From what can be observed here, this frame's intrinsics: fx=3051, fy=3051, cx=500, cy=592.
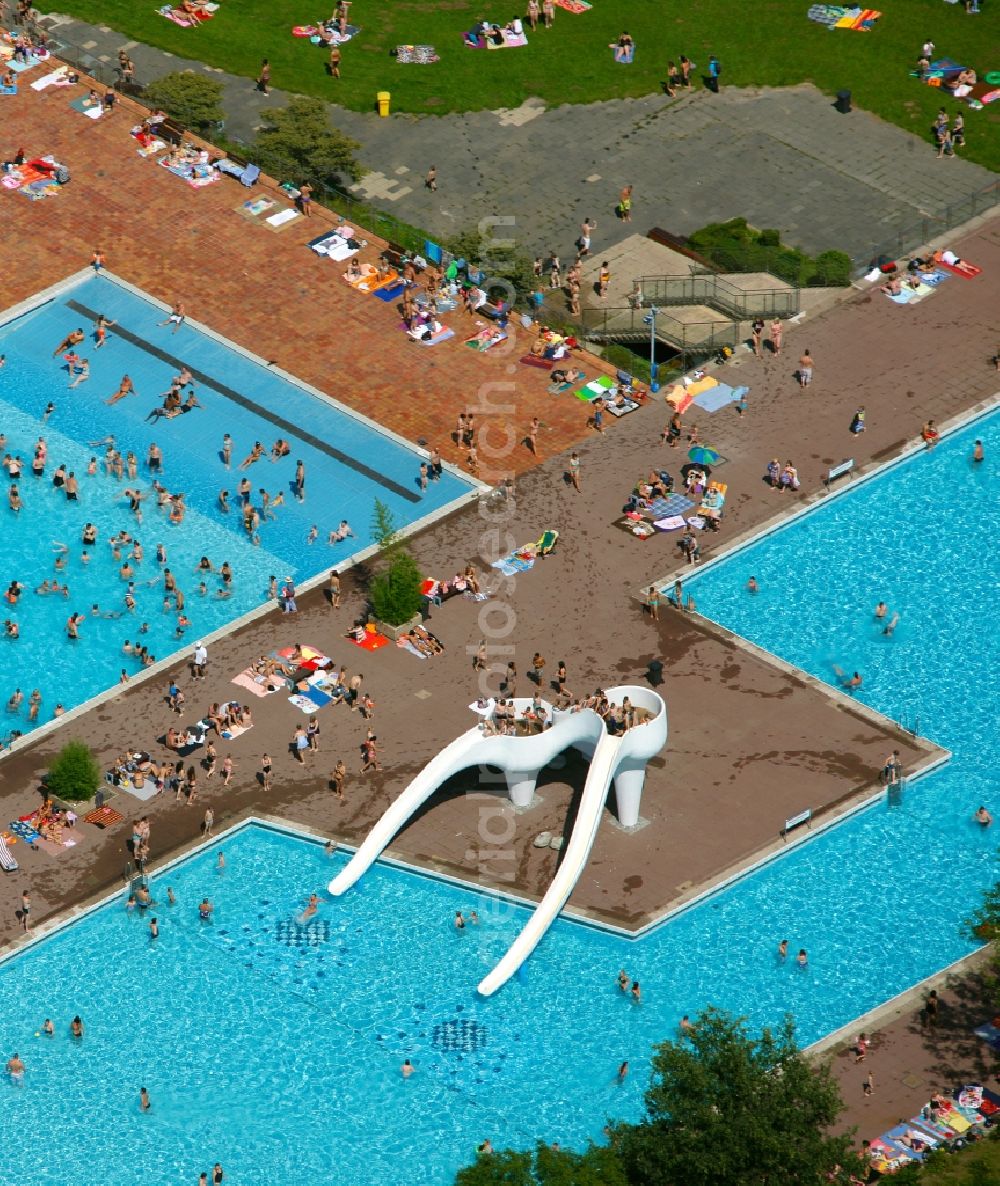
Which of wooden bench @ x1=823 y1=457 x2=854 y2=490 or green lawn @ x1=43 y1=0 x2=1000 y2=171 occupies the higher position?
green lawn @ x1=43 y1=0 x2=1000 y2=171

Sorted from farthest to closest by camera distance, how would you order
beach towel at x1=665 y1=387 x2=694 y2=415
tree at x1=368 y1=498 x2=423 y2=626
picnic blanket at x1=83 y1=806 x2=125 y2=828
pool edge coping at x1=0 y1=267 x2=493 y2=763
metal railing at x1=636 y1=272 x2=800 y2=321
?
metal railing at x1=636 y1=272 x2=800 y2=321
beach towel at x1=665 y1=387 x2=694 y2=415
tree at x1=368 y1=498 x2=423 y2=626
pool edge coping at x1=0 y1=267 x2=493 y2=763
picnic blanket at x1=83 y1=806 x2=125 y2=828

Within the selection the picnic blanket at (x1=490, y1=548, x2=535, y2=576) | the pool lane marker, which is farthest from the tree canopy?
the pool lane marker

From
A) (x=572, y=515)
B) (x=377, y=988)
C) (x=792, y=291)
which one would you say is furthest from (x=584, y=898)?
(x=792, y=291)

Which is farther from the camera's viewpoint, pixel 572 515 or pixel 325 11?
pixel 325 11

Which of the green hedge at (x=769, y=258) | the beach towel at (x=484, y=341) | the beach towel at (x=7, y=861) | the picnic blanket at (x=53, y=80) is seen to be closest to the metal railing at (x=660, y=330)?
the beach towel at (x=484, y=341)

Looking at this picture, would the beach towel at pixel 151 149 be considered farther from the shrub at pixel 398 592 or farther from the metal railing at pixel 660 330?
the shrub at pixel 398 592

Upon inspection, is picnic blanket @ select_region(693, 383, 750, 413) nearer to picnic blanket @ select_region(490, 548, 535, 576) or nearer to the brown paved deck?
the brown paved deck

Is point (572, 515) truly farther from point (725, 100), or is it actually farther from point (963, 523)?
point (725, 100)

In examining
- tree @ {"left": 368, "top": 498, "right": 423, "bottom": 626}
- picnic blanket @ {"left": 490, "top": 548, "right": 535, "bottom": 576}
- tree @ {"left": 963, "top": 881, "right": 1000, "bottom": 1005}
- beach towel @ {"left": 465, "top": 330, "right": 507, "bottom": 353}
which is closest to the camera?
tree @ {"left": 963, "top": 881, "right": 1000, "bottom": 1005}
